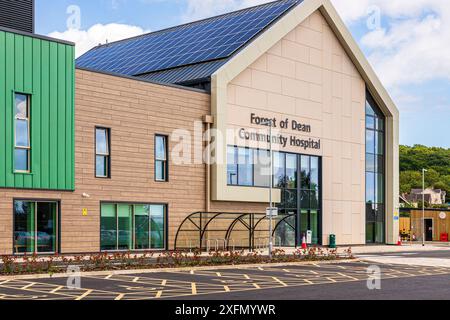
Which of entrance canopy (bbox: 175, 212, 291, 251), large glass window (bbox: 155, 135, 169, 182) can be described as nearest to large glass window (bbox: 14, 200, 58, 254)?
large glass window (bbox: 155, 135, 169, 182)

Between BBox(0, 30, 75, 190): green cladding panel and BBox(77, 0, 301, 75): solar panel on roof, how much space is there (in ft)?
40.9

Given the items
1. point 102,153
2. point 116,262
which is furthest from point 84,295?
point 102,153

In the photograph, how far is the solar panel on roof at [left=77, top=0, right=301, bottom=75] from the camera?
161 ft

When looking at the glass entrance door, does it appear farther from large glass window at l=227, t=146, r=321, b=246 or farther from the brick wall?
the brick wall

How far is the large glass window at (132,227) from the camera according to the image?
3941 cm

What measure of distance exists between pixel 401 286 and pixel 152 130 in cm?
2025

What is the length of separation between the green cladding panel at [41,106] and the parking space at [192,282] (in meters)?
10.2

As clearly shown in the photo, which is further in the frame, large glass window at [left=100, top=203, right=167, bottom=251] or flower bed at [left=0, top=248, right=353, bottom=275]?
large glass window at [left=100, top=203, right=167, bottom=251]

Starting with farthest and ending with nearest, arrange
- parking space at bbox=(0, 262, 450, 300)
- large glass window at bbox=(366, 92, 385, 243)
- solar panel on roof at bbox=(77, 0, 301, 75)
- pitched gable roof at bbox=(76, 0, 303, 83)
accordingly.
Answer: large glass window at bbox=(366, 92, 385, 243) → solar panel on roof at bbox=(77, 0, 301, 75) → pitched gable roof at bbox=(76, 0, 303, 83) → parking space at bbox=(0, 262, 450, 300)

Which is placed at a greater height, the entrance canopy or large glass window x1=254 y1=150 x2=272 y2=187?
large glass window x1=254 y1=150 x2=272 y2=187

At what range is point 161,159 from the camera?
42.2 m

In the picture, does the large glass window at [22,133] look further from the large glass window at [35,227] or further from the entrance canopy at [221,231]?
the entrance canopy at [221,231]

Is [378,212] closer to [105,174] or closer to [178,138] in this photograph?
[178,138]

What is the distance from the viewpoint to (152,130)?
136ft
